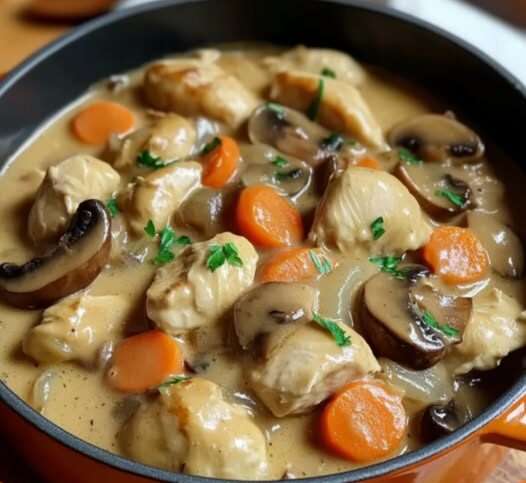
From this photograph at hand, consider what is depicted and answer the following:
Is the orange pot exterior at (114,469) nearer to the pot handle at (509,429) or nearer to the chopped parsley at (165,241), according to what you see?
the pot handle at (509,429)

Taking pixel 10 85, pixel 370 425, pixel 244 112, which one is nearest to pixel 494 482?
pixel 370 425

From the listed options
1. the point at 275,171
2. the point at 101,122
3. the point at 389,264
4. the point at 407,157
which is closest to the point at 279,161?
the point at 275,171

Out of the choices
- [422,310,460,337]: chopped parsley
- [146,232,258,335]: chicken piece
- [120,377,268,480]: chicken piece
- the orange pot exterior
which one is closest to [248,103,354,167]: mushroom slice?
[146,232,258,335]: chicken piece

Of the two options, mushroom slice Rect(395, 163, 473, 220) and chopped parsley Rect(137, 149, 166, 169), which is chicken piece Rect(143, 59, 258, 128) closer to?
chopped parsley Rect(137, 149, 166, 169)

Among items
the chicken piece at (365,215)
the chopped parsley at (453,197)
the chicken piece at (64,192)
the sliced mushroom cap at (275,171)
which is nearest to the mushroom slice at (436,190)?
the chopped parsley at (453,197)

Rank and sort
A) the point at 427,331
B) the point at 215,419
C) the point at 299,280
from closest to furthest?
the point at 215,419 → the point at 427,331 → the point at 299,280

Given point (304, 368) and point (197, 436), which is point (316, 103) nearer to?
point (304, 368)

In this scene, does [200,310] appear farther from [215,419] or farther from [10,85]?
[10,85]
